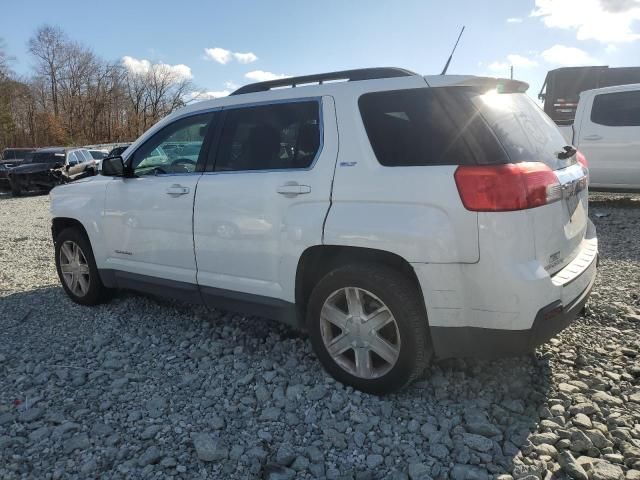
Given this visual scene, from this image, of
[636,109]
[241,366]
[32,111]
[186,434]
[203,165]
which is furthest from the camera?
[32,111]

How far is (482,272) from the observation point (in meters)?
2.56

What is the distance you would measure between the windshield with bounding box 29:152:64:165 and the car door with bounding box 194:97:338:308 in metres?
16.2

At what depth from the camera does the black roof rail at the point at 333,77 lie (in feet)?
10.4

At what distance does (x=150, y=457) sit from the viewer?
8.34 ft

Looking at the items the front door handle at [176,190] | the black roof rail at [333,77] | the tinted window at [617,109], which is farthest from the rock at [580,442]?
the tinted window at [617,109]

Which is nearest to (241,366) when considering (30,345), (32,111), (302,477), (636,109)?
(302,477)

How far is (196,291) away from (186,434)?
4.22 ft

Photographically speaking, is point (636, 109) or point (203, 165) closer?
point (203, 165)

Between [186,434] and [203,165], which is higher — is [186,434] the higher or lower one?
the lower one

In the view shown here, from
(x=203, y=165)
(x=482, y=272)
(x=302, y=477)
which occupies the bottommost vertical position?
(x=302, y=477)

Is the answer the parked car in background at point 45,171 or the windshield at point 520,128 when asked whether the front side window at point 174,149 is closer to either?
the windshield at point 520,128

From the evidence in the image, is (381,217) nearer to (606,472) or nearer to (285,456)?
(285,456)

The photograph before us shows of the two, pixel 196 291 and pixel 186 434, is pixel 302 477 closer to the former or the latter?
pixel 186 434

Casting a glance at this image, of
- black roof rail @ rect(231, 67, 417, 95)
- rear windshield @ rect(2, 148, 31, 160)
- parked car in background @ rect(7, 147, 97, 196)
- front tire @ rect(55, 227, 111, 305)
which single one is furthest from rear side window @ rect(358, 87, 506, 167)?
rear windshield @ rect(2, 148, 31, 160)
